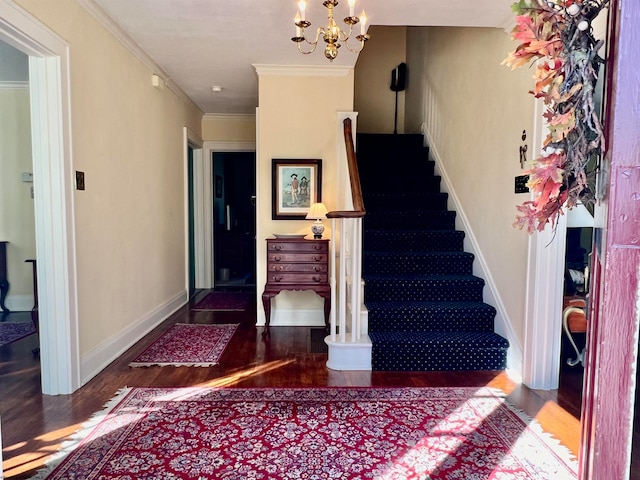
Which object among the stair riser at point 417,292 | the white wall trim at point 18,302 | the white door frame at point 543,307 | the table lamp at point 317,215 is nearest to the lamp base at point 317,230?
the table lamp at point 317,215

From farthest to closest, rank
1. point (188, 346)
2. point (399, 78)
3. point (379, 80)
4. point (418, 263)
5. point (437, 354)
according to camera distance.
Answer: point (379, 80), point (399, 78), point (418, 263), point (188, 346), point (437, 354)

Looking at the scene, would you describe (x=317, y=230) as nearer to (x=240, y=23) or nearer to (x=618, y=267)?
(x=240, y=23)

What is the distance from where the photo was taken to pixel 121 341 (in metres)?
3.07

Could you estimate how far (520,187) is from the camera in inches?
102

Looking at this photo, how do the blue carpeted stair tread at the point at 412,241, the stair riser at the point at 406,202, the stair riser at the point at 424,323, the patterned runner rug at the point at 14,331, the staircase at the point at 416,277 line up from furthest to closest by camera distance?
the stair riser at the point at 406,202 → the blue carpeted stair tread at the point at 412,241 → the patterned runner rug at the point at 14,331 → the stair riser at the point at 424,323 → the staircase at the point at 416,277

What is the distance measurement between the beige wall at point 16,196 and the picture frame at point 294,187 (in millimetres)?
2793

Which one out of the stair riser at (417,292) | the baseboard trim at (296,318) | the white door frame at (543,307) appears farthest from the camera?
the baseboard trim at (296,318)

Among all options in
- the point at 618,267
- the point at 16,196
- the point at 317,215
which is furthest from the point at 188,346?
the point at 618,267

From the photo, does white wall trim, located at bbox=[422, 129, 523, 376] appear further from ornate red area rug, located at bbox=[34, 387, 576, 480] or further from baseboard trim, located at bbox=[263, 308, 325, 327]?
baseboard trim, located at bbox=[263, 308, 325, 327]

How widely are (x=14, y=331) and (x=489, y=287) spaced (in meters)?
4.16

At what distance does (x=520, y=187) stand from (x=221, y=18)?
2.32 m

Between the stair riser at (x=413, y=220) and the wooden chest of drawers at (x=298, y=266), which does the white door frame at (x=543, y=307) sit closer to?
the stair riser at (x=413, y=220)

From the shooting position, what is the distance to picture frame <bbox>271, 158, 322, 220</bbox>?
3.86 meters

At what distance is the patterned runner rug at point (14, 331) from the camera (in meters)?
3.38
